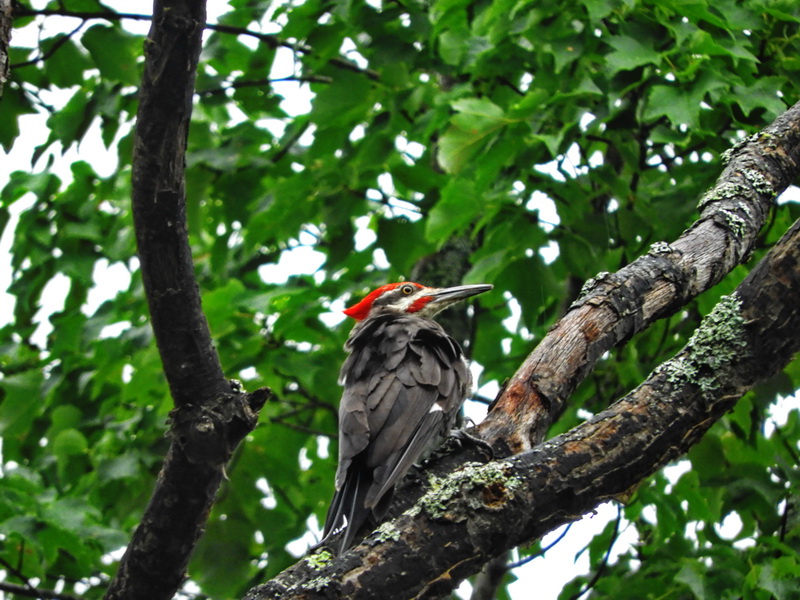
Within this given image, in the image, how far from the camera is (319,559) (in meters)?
2.41

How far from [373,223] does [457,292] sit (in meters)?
1.53

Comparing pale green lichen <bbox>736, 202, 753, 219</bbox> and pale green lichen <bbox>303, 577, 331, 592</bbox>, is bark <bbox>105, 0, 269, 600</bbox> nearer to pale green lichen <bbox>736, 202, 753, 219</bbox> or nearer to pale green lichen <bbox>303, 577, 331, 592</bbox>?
pale green lichen <bbox>303, 577, 331, 592</bbox>

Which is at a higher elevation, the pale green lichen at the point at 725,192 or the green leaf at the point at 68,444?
the green leaf at the point at 68,444

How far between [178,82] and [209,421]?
3.07 ft

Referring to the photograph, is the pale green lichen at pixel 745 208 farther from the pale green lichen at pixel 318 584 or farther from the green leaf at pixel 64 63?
the green leaf at pixel 64 63

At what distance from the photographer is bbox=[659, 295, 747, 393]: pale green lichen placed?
2.70 m

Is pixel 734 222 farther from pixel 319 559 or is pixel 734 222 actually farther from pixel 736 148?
pixel 319 559

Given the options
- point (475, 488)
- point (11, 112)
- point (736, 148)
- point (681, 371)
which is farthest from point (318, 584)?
point (11, 112)

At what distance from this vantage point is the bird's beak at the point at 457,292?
466 cm

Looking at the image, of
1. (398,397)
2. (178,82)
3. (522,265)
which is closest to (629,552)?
(522,265)

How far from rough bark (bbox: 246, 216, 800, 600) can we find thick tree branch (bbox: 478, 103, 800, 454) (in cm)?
53

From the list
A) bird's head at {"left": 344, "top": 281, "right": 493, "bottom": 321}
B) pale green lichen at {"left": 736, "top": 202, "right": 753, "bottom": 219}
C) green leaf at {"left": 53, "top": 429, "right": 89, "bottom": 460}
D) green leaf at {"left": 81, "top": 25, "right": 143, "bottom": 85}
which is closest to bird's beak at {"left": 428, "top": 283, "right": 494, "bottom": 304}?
bird's head at {"left": 344, "top": 281, "right": 493, "bottom": 321}

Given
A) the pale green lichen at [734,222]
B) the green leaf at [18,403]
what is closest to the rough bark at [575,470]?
the pale green lichen at [734,222]

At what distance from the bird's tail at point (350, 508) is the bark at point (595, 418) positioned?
0.43 feet
